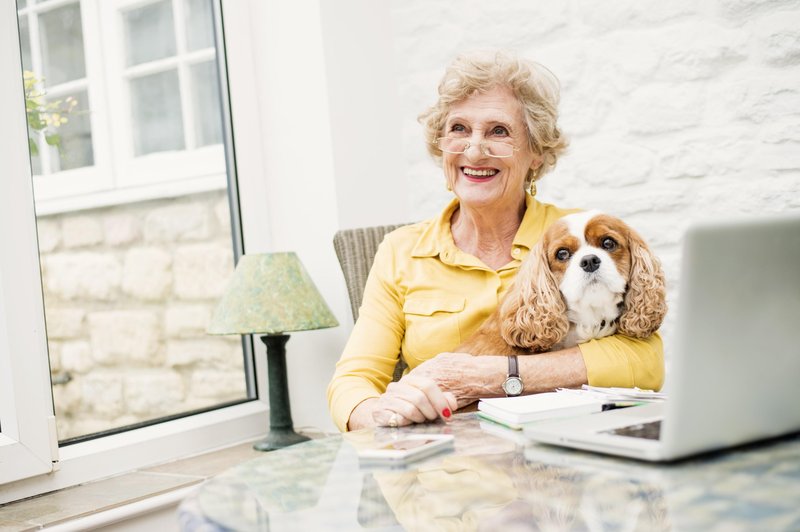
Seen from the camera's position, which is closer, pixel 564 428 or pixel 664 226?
pixel 564 428

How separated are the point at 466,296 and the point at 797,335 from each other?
0.90 metres

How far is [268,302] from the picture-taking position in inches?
88.8

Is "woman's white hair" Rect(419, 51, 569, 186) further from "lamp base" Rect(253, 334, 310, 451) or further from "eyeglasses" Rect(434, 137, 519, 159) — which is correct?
"lamp base" Rect(253, 334, 310, 451)

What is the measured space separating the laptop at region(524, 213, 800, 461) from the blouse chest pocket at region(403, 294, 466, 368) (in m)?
0.78

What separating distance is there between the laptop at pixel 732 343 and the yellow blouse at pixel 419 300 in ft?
2.57

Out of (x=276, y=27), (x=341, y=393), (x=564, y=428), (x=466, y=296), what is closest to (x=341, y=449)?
(x=564, y=428)

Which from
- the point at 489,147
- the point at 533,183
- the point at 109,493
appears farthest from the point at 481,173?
the point at 109,493

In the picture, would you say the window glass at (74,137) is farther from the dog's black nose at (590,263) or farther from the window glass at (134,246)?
the dog's black nose at (590,263)

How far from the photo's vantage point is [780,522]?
693 mm

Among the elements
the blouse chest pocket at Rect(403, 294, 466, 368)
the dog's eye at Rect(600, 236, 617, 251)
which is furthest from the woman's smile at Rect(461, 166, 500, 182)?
the dog's eye at Rect(600, 236, 617, 251)

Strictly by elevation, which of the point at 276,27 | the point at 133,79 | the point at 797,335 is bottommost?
the point at 797,335

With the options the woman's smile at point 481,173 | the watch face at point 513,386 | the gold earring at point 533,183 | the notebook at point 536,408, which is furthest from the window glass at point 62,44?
the notebook at point 536,408

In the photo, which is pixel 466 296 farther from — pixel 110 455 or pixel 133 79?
pixel 133 79

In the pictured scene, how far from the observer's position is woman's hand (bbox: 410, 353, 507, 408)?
145 cm
